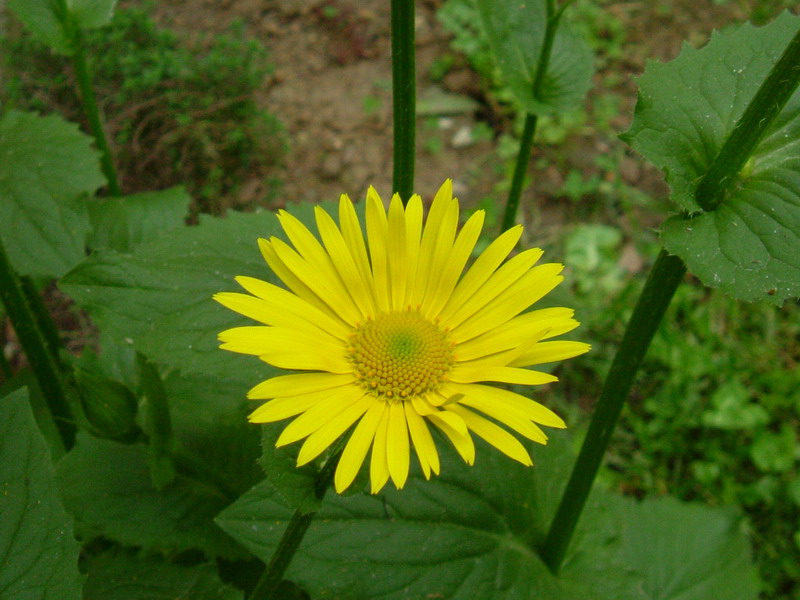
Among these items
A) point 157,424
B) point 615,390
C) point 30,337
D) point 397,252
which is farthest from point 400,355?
point 30,337

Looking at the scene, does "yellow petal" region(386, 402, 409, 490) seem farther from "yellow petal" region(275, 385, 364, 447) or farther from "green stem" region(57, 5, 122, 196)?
"green stem" region(57, 5, 122, 196)

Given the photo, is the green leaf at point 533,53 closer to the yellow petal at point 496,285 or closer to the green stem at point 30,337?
the yellow petal at point 496,285

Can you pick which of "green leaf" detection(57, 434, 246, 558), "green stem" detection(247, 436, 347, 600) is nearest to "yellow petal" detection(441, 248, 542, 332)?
"green stem" detection(247, 436, 347, 600)

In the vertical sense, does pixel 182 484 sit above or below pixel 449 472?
below

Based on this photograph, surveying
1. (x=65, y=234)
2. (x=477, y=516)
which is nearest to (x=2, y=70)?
(x=65, y=234)

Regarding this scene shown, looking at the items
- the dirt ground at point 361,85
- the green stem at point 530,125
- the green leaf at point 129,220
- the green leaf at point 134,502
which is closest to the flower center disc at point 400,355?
the green stem at point 530,125

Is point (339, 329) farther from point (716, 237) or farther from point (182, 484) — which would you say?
point (182, 484)

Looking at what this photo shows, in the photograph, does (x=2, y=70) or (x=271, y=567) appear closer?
(x=271, y=567)
